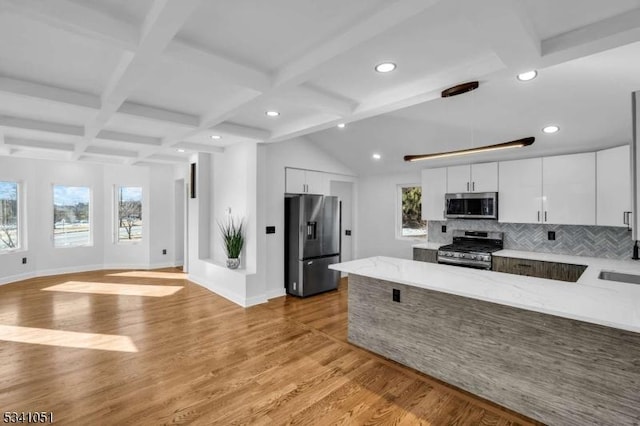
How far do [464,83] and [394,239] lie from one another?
13.2 feet

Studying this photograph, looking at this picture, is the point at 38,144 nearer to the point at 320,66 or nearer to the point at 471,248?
the point at 320,66

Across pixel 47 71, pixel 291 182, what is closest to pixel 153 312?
pixel 291 182

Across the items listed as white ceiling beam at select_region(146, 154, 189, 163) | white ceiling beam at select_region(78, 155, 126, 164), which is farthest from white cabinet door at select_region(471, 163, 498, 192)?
white ceiling beam at select_region(78, 155, 126, 164)

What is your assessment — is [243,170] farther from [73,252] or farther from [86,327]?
[73,252]

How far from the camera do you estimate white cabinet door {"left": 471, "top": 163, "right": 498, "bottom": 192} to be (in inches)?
183

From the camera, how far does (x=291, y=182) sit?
211 inches

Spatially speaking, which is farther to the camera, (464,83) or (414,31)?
(464,83)

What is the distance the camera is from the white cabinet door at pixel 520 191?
4.29 m

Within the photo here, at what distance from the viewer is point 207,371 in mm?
2842

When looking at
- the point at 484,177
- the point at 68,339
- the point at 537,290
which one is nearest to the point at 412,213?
the point at 484,177

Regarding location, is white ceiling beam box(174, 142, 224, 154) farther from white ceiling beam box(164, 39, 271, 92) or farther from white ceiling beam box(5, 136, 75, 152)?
white ceiling beam box(164, 39, 271, 92)

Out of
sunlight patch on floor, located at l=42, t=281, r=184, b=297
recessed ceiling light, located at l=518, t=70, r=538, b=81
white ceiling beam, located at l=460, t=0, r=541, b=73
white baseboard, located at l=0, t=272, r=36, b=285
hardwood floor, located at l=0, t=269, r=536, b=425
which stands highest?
recessed ceiling light, located at l=518, t=70, r=538, b=81

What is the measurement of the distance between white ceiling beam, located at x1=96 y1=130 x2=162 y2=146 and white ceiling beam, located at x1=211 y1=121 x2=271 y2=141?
4.85 ft

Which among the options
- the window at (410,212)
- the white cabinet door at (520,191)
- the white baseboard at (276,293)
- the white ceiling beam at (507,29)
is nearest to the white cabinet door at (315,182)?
the window at (410,212)
